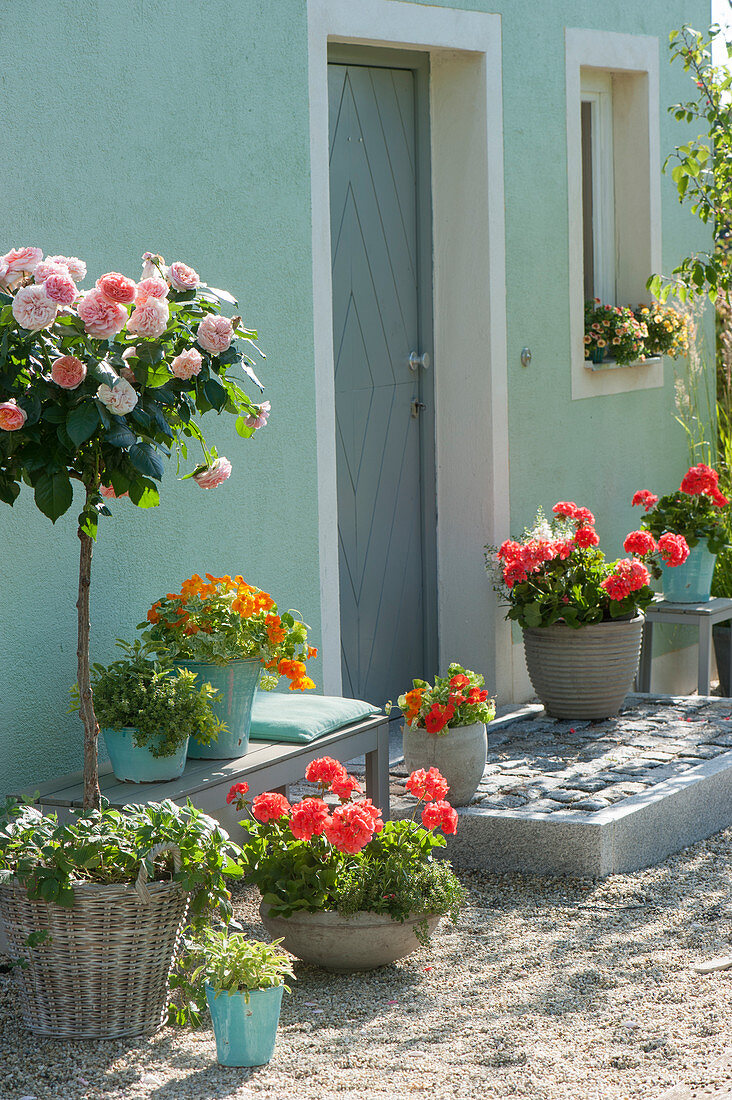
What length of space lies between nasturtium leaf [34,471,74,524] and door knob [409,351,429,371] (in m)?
3.25

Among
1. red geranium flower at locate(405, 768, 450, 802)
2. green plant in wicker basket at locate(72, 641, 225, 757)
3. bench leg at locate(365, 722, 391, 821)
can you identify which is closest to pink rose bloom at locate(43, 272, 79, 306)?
green plant in wicker basket at locate(72, 641, 225, 757)

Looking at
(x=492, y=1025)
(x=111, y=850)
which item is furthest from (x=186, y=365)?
(x=492, y=1025)

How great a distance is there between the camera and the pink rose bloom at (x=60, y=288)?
3242 millimetres

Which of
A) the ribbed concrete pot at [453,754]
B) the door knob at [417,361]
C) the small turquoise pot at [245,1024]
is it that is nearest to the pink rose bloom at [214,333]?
the small turquoise pot at [245,1024]

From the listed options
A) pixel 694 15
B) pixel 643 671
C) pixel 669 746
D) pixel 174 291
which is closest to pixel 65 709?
pixel 174 291

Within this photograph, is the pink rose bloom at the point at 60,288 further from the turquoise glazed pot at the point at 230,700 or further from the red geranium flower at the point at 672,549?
the red geranium flower at the point at 672,549

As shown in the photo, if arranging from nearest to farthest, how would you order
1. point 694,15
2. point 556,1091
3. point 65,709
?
point 556,1091, point 65,709, point 694,15

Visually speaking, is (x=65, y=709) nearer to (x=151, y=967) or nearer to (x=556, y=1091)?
(x=151, y=967)

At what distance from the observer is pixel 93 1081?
3213 millimetres

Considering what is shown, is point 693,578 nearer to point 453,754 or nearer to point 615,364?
point 615,364

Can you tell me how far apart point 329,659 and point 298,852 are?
1605mm

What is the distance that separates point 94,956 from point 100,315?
1.45 meters

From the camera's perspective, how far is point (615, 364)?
7316mm

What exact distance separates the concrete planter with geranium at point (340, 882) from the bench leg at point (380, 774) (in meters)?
0.78
